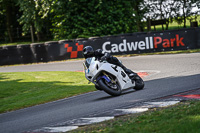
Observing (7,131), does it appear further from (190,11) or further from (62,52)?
(190,11)

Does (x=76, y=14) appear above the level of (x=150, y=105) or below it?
above

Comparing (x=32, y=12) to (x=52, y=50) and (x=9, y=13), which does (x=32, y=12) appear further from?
(x=52, y=50)

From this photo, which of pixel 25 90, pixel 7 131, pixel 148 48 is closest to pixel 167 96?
pixel 7 131

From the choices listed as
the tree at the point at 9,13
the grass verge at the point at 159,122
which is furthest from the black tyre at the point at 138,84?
the tree at the point at 9,13

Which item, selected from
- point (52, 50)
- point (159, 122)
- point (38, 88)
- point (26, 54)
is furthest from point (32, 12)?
point (159, 122)

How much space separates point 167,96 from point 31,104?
4859 mm

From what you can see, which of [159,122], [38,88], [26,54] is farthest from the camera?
[26,54]

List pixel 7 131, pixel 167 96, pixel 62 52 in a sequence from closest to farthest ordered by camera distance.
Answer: pixel 7 131
pixel 167 96
pixel 62 52

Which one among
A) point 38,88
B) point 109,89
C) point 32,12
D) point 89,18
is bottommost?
point 38,88

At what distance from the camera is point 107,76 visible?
31.1 ft

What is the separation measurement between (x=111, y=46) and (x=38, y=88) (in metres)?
9.58

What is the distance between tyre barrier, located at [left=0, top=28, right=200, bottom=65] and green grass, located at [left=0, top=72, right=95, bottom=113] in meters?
5.70

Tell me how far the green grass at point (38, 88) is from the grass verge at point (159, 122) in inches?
220

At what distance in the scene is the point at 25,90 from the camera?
15.0 m
